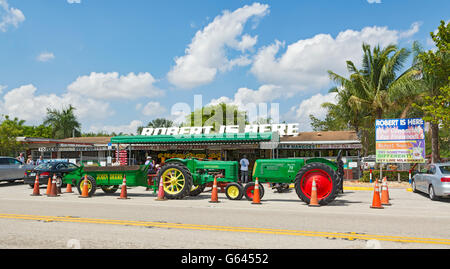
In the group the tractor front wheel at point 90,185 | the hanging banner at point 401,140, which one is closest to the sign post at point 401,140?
the hanging banner at point 401,140

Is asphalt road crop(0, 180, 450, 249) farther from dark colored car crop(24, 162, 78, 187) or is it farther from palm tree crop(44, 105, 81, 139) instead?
palm tree crop(44, 105, 81, 139)

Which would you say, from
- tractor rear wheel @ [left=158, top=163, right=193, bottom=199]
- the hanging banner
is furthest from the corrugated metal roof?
tractor rear wheel @ [left=158, top=163, right=193, bottom=199]

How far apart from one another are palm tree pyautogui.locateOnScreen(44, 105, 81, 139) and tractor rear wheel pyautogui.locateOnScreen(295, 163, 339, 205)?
2069 inches

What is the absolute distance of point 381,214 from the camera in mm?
9648

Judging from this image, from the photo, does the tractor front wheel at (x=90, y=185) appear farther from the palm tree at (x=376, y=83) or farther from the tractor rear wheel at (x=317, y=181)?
the palm tree at (x=376, y=83)

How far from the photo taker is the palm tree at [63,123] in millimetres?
57812

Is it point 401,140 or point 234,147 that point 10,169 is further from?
point 401,140

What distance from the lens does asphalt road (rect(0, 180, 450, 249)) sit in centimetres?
639

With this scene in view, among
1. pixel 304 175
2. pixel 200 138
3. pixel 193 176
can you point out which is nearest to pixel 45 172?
pixel 193 176

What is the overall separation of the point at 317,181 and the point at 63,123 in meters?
54.6

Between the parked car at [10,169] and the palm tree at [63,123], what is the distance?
37.0 m

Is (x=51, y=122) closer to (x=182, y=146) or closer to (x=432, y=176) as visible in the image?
(x=182, y=146)

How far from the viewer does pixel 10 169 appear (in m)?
21.3
